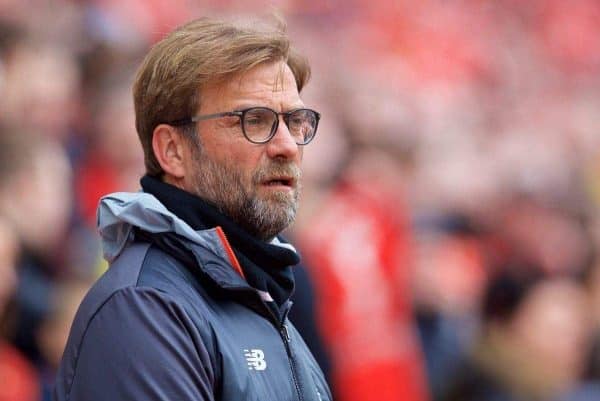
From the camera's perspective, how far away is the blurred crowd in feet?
12.8

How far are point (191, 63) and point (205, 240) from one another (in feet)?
1.10

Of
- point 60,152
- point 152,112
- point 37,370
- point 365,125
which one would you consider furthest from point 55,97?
point 152,112

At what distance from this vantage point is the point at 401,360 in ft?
16.0

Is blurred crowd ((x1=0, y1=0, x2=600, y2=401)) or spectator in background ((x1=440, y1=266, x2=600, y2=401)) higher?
blurred crowd ((x1=0, y1=0, x2=600, y2=401))

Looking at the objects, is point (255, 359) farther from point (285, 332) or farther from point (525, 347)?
point (525, 347)

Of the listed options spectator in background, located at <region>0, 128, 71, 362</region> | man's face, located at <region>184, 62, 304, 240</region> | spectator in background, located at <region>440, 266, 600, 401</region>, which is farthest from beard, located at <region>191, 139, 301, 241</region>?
spectator in background, located at <region>440, 266, 600, 401</region>

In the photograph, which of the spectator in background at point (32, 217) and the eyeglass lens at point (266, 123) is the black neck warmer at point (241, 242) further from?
the spectator in background at point (32, 217)

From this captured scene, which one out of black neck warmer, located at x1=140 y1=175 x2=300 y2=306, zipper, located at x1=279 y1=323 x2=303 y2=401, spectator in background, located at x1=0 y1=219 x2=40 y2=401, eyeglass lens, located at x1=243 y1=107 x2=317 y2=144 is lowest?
spectator in background, located at x1=0 y1=219 x2=40 y2=401

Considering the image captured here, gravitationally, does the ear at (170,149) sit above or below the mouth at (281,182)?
above

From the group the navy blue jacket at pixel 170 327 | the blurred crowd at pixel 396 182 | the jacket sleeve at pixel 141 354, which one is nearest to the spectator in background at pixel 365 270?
the blurred crowd at pixel 396 182

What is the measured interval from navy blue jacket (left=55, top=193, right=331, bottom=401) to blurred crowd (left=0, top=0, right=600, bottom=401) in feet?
5.42

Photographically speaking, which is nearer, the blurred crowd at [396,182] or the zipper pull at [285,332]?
the zipper pull at [285,332]

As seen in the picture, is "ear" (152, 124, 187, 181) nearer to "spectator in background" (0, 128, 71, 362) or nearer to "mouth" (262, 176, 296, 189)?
"mouth" (262, 176, 296, 189)

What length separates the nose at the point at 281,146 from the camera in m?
2.13
